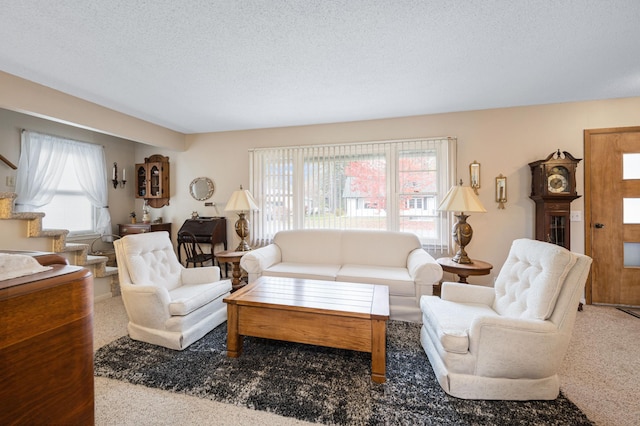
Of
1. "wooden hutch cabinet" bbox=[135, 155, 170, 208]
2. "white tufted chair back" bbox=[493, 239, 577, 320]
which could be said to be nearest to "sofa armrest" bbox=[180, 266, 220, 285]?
"wooden hutch cabinet" bbox=[135, 155, 170, 208]

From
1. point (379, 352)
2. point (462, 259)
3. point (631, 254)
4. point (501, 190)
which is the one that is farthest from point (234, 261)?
point (631, 254)

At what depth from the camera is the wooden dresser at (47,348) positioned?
→ 0.82 metres

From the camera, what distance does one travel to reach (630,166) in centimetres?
316

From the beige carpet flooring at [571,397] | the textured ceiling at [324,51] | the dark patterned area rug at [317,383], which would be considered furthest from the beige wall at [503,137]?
the dark patterned area rug at [317,383]

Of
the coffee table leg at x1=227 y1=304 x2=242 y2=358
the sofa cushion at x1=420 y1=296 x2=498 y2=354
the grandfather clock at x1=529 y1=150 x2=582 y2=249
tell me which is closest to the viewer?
the sofa cushion at x1=420 y1=296 x2=498 y2=354

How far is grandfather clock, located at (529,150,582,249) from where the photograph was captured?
3074 mm

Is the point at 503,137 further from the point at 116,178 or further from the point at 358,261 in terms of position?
the point at 116,178

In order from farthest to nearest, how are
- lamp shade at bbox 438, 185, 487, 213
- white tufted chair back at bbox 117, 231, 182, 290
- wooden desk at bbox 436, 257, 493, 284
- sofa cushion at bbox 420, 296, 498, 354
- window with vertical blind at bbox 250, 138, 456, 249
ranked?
window with vertical blind at bbox 250, 138, 456, 249, lamp shade at bbox 438, 185, 487, 213, wooden desk at bbox 436, 257, 493, 284, white tufted chair back at bbox 117, 231, 182, 290, sofa cushion at bbox 420, 296, 498, 354

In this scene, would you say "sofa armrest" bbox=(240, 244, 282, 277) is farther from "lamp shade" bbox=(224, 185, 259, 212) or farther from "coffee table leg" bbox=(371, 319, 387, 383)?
"coffee table leg" bbox=(371, 319, 387, 383)

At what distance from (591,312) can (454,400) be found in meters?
2.64

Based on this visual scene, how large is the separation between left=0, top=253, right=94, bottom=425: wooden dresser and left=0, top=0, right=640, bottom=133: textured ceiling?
175 centimetres

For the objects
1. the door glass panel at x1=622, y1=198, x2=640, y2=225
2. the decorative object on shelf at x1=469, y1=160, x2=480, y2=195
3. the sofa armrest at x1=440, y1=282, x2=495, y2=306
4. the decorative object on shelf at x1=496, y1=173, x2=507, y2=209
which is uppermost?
the decorative object on shelf at x1=469, y1=160, x2=480, y2=195

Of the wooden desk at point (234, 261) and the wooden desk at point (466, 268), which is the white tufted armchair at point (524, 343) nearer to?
the wooden desk at point (466, 268)

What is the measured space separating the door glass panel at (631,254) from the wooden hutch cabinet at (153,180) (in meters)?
6.73
